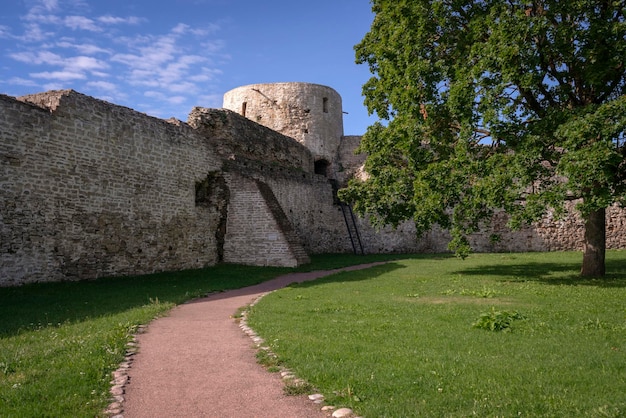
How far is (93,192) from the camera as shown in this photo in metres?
14.0

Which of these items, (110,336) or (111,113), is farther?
(111,113)

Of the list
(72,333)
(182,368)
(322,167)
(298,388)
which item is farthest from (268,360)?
(322,167)

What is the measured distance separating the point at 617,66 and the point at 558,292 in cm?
557

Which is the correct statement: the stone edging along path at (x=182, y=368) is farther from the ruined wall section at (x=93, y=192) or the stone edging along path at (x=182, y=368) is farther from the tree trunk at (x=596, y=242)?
the tree trunk at (x=596, y=242)

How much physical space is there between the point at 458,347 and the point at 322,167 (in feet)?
93.6

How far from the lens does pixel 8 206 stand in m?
11.8

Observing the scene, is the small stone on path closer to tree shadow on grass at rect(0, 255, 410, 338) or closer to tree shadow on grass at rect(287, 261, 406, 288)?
tree shadow on grass at rect(0, 255, 410, 338)

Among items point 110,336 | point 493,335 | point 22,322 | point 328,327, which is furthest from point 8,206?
point 493,335

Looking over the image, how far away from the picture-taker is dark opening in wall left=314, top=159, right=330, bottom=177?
1322 inches

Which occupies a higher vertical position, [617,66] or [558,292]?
[617,66]

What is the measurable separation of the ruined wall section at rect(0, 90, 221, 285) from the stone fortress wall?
32mm

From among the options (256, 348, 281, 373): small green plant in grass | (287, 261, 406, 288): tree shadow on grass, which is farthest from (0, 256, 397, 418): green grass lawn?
(287, 261, 406, 288): tree shadow on grass

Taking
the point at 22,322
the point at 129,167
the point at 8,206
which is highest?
the point at 129,167

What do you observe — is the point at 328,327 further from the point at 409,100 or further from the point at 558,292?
the point at 409,100
